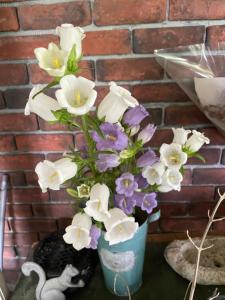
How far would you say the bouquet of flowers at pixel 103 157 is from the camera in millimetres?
592

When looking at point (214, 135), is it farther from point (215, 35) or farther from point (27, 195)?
point (27, 195)

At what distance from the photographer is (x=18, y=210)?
1168 millimetres

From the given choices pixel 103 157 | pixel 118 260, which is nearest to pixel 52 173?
pixel 103 157

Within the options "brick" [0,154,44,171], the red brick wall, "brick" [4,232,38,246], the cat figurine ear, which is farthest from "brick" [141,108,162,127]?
"brick" [4,232,38,246]

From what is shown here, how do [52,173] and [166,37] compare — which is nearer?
[52,173]

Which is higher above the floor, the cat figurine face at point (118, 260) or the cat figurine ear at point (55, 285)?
the cat figurine face at point (118, 260)

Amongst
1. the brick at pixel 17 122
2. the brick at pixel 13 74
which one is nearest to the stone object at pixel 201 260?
the brick at pixel 17 122

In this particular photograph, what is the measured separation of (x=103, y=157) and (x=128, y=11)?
0.41 meters

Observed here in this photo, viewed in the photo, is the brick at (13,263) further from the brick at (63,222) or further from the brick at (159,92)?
the brick at (159,92)

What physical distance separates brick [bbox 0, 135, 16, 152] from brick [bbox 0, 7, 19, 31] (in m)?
0.33

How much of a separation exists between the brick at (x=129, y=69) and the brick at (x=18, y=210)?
0.55 metres

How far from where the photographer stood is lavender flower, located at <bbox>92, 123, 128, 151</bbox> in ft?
2.09

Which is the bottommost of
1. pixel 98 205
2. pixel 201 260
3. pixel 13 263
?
pixel 13 263

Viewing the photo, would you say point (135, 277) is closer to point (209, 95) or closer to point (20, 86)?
point (209, 95)
